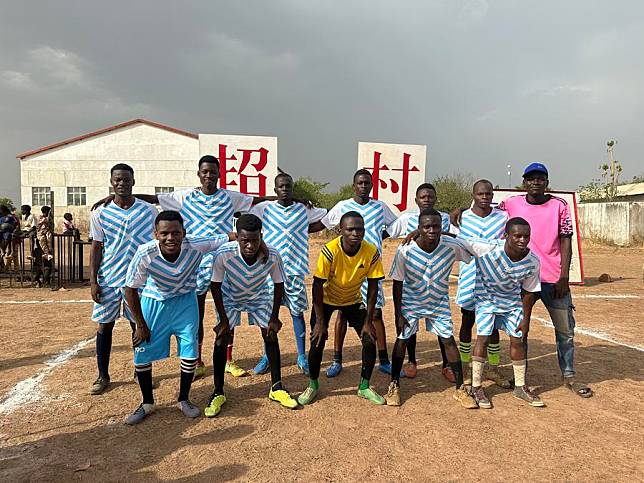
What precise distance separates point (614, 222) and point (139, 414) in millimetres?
24673

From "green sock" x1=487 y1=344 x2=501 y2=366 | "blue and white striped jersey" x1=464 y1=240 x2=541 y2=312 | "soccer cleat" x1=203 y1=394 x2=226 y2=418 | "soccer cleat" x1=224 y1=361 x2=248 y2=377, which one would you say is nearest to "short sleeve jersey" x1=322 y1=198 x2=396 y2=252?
"blue and white striped jersey" x1=464 y1=240 x2=541 y2=312

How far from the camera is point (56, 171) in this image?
29.0 metres

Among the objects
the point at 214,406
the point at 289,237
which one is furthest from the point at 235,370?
Result: the point at 289,237

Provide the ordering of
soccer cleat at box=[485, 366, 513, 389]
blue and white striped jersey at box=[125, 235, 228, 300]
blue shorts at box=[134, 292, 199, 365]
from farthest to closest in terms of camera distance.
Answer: soccer cleat at box=[485, 366, 513, 389]
blue shorts at box=[134, 292, 199, 365]
blue and white striped jersey at box=[125, 235, 228, 300]

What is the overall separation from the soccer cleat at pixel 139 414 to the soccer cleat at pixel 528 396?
125 inches

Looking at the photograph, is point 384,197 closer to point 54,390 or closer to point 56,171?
point 54,390

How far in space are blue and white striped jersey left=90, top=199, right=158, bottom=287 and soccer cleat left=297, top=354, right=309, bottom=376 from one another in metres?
1.94

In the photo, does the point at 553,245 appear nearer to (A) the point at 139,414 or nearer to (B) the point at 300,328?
(B) the point at 300,328

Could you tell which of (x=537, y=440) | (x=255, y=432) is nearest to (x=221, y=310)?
(x=255, y=432)

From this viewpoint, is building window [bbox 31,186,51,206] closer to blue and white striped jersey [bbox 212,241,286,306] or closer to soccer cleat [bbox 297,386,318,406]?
blue and white striped jersey [bbox 212,241,286,306]

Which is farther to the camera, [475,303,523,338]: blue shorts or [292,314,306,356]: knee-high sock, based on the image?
[292,314,306,356]: knee-high sock

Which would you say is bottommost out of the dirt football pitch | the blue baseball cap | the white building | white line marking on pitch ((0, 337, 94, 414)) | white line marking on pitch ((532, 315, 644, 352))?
white line marking on pitch ((532, 315, 644, 352))

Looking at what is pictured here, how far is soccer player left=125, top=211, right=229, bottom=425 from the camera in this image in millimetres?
3580

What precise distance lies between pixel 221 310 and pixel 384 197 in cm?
432
